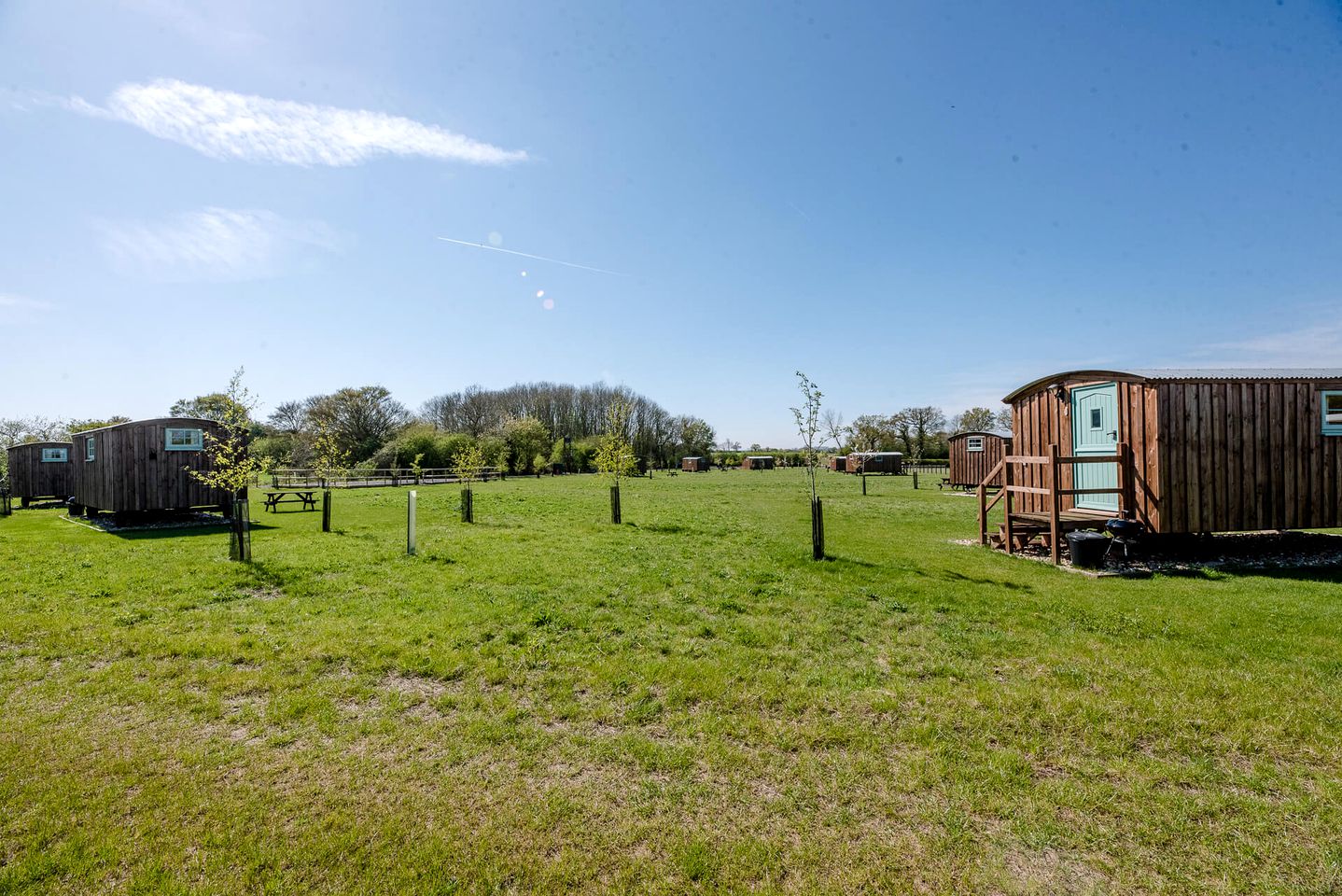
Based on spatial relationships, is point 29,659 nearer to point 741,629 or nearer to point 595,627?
point 595,627

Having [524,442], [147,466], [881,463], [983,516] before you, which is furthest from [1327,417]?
[524,442]

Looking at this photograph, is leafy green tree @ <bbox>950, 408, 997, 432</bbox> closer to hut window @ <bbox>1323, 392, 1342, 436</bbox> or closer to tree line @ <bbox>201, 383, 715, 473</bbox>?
tree line @ <bbox>201, 383, 715, 473</bbox>

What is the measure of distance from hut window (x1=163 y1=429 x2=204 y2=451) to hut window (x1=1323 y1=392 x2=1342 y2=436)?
2949 cm

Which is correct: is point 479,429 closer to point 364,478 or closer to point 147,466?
point 364,478

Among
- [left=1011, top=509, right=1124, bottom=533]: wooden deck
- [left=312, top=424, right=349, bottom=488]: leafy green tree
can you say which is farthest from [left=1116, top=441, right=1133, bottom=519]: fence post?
[left=312, top=424, right=349, bottom=488]: leafy green tree

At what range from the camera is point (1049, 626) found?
7051 millimetres

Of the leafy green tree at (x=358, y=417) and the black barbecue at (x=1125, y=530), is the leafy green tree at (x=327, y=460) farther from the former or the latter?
the black barbecue at (x=1125, y=530)

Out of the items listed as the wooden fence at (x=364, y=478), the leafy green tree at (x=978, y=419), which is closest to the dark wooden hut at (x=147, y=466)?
the wooden fence at (x=364, y=478)

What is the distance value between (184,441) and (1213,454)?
27.1 metres

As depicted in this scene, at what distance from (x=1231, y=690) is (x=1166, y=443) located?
26.0ft

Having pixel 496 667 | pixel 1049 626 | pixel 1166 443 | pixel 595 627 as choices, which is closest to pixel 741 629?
pixel 595 627

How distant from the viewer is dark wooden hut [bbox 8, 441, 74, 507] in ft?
85.1

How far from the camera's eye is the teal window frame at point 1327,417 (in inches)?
464

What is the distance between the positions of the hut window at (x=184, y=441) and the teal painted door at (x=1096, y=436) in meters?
25.0
